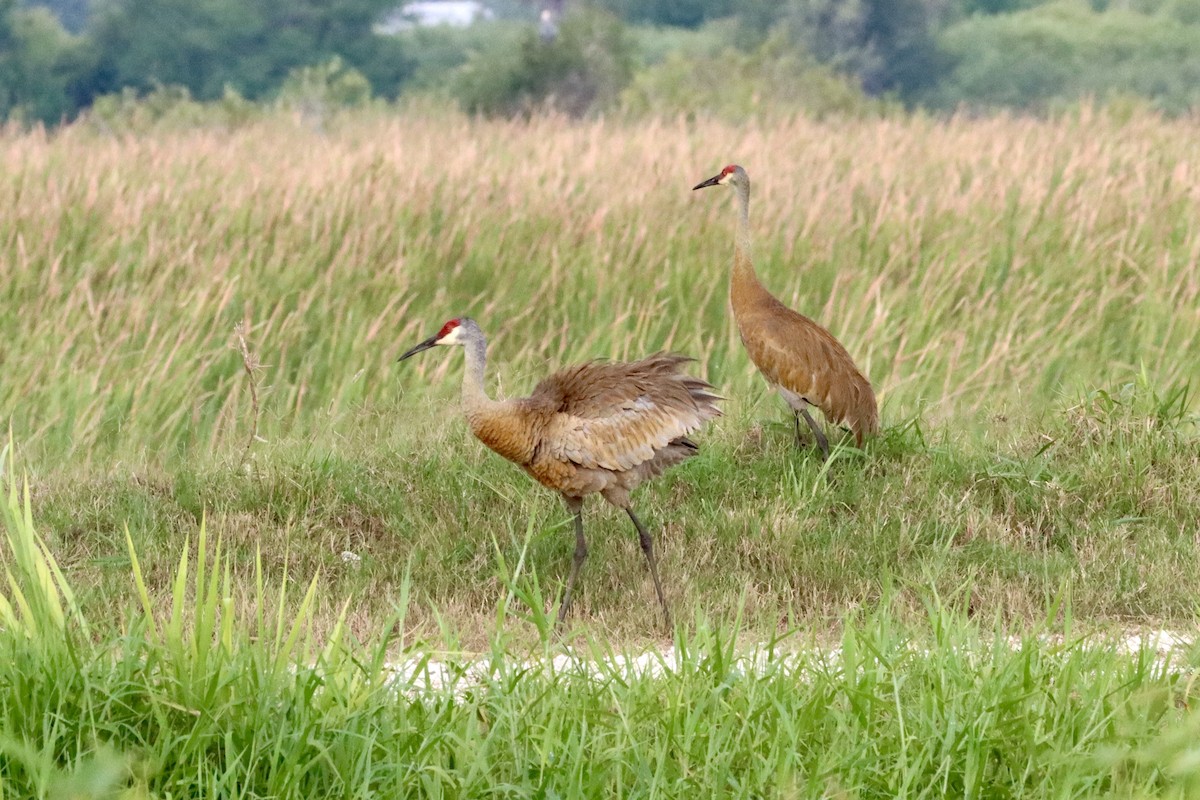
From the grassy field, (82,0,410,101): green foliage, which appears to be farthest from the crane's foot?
(82,0,410,101): green foliage

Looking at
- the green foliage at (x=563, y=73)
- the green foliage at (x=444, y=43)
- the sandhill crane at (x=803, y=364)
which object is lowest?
the green foliage at (x=444, y=43)

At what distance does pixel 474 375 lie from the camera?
15.6ft

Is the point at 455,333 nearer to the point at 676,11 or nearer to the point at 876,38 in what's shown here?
the point at 876,38

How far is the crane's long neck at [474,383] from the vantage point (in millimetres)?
4738

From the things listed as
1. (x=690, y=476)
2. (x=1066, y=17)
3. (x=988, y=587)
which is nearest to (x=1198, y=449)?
(x=988, y=587)

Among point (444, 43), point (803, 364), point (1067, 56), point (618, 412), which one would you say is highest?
point (618, 412)

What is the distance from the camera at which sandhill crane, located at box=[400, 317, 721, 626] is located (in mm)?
4762

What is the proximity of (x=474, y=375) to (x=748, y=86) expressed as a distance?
68.5 feet

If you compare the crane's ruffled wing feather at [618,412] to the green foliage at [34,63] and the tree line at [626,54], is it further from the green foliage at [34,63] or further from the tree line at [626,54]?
the green foliage at [34,63]

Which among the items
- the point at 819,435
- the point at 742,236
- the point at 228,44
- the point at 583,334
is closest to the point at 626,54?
the point at 228,44

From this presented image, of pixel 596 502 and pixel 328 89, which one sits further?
pixel 328 89

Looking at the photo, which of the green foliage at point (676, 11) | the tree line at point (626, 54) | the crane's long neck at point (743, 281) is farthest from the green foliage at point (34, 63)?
the crane's long neck at point (743, 281)

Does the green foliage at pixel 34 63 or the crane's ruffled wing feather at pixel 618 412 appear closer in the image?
the crane's ruffled wing feather at pixel 618 412

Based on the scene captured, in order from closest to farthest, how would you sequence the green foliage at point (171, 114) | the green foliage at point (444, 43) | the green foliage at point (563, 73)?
the green foliage at point (171, 114) < the green foliage at point (563, 73) < the green foliage at point (444, 43)
